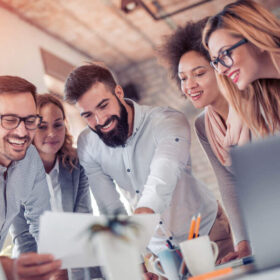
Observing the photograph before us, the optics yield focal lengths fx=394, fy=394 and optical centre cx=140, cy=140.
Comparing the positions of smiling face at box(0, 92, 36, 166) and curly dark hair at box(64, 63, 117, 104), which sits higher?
curly dark hair at box(64, 63, 117, 104)

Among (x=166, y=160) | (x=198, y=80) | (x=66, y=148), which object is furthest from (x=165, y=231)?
(x=198, y=80)

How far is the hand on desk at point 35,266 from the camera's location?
95 centimetres

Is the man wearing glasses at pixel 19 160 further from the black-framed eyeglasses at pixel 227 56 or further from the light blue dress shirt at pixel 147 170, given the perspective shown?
the black-framed eyeglasses at pixel 227 56

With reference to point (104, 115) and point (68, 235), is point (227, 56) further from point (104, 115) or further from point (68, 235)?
point (68, 235)

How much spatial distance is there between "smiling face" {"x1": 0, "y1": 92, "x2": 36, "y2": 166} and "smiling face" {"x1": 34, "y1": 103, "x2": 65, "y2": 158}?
0.24 feet

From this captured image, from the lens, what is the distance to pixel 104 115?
6.07 ft

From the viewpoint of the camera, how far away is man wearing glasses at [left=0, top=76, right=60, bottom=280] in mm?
1666

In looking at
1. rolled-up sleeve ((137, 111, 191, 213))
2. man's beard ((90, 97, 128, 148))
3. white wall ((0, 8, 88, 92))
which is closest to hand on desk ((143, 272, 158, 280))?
rolled-up sleeve ((137, 111, 191, 213))

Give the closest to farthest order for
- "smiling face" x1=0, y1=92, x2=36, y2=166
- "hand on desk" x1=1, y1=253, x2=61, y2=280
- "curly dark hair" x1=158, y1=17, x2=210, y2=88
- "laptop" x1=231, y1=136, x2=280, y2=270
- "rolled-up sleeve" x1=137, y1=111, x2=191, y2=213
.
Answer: "laptop" x1=231, y1=136, x2=280, y2=270
"hand on desk" x1=1, y1=253, x2=61, y2=280
"rolled-up sleeve" x1=137, y1=111, x2=191, y2=213
"smiling face" x1=0, y1=92, x2=36, y2=166
"curly dark hair" x1=158, y1=17, x2=210, y2=88

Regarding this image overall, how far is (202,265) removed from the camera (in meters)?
1.02

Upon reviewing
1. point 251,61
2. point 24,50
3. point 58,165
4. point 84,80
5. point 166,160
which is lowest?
point 166,160

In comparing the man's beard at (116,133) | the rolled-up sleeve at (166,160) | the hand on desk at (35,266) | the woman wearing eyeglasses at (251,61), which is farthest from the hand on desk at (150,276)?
the woman wearing eyeglasses at (251,61)

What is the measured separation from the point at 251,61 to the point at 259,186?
990 mm

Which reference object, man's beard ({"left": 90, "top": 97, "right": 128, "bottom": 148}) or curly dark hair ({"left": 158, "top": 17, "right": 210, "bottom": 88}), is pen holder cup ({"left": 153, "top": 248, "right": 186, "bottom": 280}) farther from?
curly dark hair ({"left": 158, "top": 17, "right": 210, "bottom": 88})
